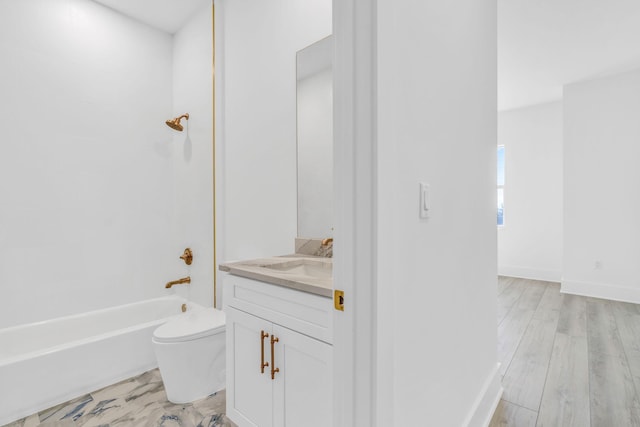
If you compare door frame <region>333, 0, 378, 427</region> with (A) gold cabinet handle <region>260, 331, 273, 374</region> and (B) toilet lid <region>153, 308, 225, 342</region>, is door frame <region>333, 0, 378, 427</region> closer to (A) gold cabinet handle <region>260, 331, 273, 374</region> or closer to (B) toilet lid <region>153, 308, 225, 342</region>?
(A) gold cabinet handle <region>260, 331, 273, 374</region>

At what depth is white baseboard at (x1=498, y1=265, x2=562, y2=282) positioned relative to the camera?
465 cm

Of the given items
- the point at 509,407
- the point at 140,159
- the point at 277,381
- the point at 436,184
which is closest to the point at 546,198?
the point at 509,407

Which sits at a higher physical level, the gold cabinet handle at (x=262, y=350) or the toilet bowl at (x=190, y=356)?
the gold cabinet handle at (x=262, y=350)

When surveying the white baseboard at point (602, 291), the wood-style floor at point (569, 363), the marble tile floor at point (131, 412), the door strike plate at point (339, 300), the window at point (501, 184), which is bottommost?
the marble tile floor at point (131, 412)

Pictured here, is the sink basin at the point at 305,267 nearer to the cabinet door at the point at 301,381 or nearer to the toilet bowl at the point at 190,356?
the cabinet door at the point at 301,381

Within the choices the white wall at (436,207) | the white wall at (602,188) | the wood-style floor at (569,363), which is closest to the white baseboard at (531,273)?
the white wall at (602,188)

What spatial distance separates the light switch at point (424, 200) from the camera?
36.8 inches

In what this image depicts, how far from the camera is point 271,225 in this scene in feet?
7.06

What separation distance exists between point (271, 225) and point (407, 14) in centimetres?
156

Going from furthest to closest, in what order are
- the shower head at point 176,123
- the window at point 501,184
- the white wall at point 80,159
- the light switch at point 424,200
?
the window at point 501,184, the shower head at point 176,123, the white wall at point 80,159, the light switch at point 424,200

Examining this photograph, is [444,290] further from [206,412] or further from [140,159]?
[140,159]

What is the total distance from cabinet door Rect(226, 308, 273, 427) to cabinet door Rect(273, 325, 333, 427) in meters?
0.06

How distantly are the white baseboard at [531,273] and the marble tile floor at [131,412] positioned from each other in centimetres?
487

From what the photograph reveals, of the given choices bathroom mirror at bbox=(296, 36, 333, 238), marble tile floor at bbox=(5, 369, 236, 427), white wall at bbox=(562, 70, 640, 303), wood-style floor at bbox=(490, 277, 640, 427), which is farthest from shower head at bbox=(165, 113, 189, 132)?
white wall at bbox=(562, 70, 640, 303)
